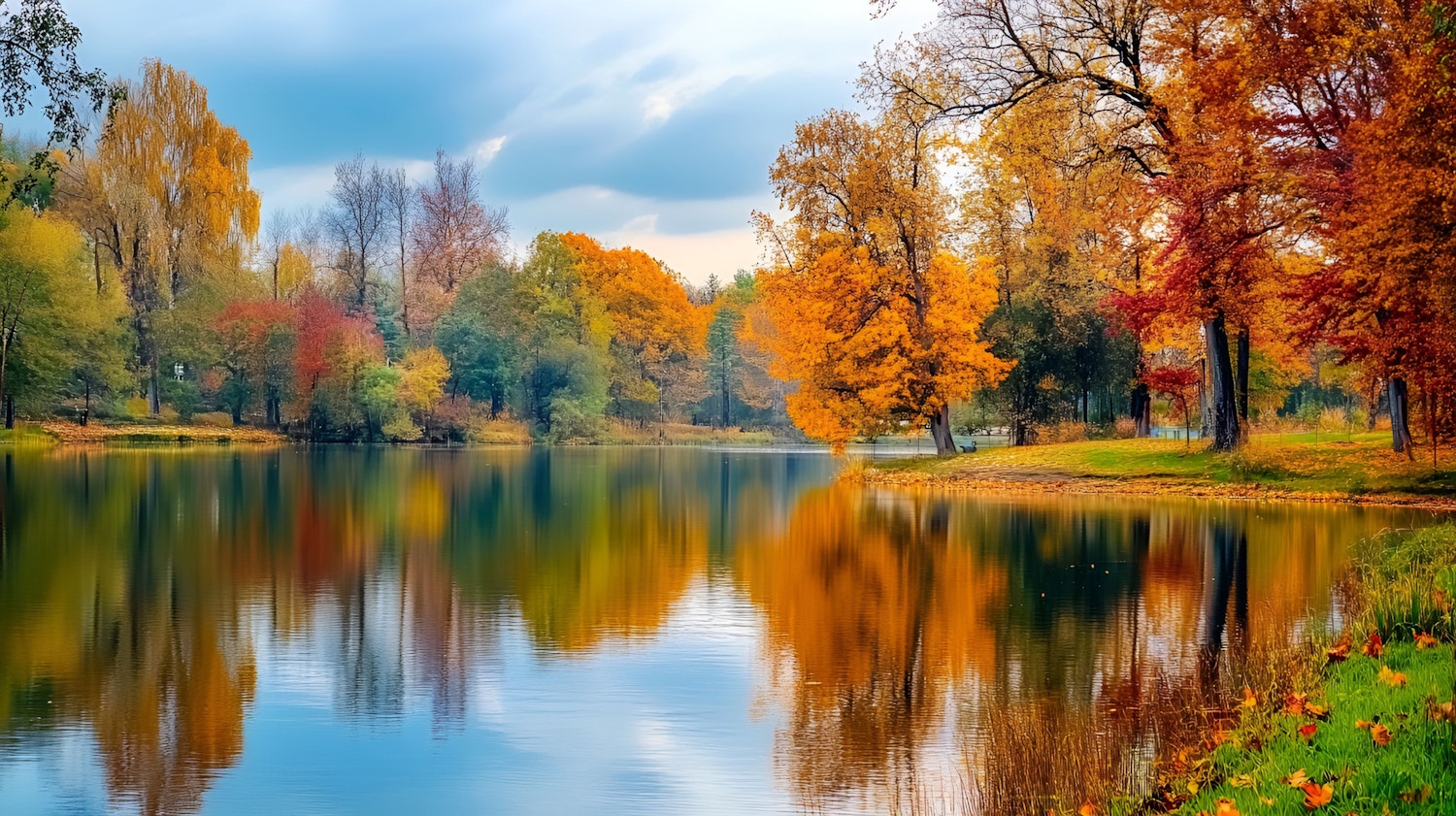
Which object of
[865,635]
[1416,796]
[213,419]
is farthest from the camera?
[213,419]

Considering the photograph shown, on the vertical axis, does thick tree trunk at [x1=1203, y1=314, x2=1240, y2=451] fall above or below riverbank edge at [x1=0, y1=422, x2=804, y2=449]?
above

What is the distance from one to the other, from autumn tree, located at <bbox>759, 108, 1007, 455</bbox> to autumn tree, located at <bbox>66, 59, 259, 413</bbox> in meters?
46.1

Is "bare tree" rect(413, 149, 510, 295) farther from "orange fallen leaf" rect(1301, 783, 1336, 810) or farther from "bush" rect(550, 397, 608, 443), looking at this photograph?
"orange fallen leaf" rect(1301, 783, 1336, 810)

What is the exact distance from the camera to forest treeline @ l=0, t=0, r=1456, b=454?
961 inches

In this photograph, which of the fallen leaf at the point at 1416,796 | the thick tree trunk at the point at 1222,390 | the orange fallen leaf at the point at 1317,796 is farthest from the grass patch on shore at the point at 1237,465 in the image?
the orange fallen leaf at the point at 1317,796

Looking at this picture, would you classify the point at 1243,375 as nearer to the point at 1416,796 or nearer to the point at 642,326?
the point at 1416,796

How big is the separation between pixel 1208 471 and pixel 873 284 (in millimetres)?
11968

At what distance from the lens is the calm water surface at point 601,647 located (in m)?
8.59

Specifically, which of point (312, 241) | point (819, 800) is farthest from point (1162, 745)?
point (312, 241)

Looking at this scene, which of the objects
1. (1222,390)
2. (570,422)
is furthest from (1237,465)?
(570,422)

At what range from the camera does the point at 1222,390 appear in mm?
31234

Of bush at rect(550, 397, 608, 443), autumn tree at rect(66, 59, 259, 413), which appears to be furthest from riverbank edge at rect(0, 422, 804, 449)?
autumn tree at rect(66, 59, 259, 413)

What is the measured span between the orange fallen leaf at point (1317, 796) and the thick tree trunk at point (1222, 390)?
2673cm

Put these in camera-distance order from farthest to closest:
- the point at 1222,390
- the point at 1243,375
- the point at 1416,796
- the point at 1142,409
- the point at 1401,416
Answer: the point at 1142,409
the point at 1243,375
the point at 1222,390
the point at 1401,416
the point at 1416,796
